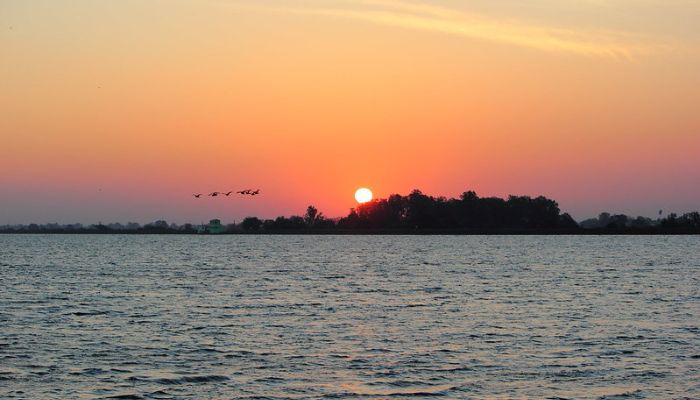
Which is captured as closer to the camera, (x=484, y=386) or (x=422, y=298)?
(x=484, y=386)

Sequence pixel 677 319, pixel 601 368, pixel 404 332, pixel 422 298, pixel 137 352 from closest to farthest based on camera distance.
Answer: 1. pixel 601 368
2. pixel 137 352
3. pixel 404 332
4. pixel 677 319
5. pixel 422 298

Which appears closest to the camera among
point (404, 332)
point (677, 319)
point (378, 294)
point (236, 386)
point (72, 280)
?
point (236, 386)

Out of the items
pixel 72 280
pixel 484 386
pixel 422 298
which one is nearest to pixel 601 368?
pixel 484 386

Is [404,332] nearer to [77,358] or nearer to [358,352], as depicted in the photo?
[358,352]

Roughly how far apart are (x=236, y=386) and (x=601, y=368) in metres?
13.3

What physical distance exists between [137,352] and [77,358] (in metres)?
2.50

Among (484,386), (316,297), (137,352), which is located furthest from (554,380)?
(316,297)

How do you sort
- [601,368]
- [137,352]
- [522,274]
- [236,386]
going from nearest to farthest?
[236,386] < [601,368] < [137,352] < [522,274]

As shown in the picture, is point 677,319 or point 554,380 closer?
point 554,380

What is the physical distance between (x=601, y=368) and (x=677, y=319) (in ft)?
64.0

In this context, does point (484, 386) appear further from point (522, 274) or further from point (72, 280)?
point (522, 274)

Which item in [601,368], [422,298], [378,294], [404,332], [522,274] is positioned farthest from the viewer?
[522,274]

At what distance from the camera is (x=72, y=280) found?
3494 inches

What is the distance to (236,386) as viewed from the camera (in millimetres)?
31891
